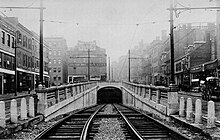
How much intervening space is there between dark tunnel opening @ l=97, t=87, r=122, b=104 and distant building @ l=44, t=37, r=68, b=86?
9290 millimetres

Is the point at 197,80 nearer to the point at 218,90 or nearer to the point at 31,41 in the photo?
the point at 218,90

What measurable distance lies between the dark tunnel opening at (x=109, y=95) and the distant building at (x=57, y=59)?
929 cm

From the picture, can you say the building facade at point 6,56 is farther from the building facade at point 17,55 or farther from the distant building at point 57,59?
the distant building at point 57,59

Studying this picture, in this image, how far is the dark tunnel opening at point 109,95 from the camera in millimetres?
64125

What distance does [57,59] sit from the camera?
68.8 metres

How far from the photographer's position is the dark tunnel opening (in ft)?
210

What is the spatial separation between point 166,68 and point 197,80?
84.6 feet

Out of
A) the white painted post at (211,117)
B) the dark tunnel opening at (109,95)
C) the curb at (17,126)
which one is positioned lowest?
the dark tunnel opening at (109,95)

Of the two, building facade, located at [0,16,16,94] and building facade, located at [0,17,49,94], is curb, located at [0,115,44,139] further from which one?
building facade, located at [0,16,16,94]

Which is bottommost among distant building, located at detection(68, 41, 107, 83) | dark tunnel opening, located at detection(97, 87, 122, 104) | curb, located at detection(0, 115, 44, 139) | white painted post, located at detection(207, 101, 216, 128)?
dark tunnel opening, located at detection(97, 87, 122, 104)

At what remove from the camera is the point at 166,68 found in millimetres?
69938

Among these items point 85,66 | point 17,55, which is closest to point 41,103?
point 17,55

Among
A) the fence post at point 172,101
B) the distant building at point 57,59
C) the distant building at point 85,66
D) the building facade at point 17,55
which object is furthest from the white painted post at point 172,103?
the distant building at point 85,66

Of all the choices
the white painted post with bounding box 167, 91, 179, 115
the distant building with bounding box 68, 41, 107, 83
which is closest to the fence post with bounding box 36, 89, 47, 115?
the white painted post with bounding box 167, 91, 179, 115
